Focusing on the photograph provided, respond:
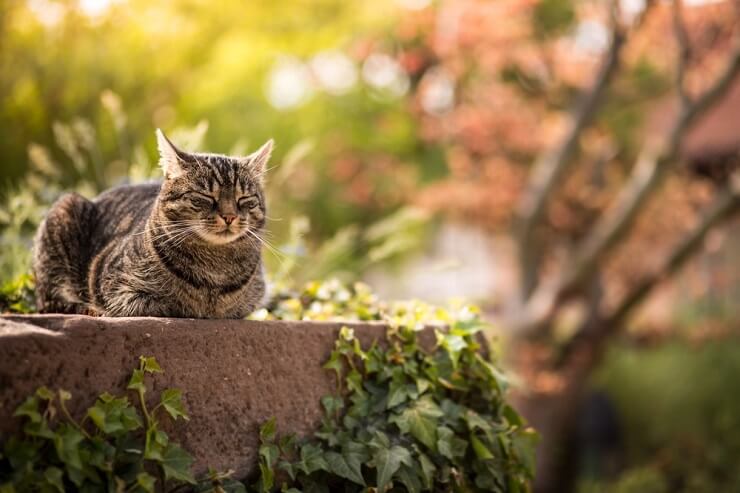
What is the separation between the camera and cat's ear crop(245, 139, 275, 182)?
275 cm

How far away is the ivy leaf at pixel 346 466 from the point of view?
2.56 metres

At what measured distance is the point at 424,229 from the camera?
48.5ft

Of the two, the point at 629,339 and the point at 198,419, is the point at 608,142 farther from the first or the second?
the point at 198,419

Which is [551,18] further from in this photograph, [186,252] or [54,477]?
[54,477]

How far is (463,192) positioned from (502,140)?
0.85 metres

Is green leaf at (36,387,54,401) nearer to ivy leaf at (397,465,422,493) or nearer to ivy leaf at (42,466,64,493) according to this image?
ivy leaf at (42,466,64,493)

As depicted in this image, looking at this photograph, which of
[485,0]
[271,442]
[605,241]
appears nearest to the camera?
[271,442]

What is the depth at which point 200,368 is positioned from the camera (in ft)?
7.93

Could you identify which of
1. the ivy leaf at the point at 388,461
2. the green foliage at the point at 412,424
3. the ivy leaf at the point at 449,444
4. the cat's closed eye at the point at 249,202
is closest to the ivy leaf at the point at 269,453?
the green foliage at the point at 412,424

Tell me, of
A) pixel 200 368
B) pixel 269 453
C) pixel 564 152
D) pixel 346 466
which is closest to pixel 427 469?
pixel 346 466

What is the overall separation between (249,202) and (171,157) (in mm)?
282

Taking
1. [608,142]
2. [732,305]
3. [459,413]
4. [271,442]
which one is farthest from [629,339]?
[271,442]

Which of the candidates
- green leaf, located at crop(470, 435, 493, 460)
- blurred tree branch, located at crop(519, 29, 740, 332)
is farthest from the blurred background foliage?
green leaf, located at crop(470, 435, 493, 460)

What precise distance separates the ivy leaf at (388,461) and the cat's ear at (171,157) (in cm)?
109
